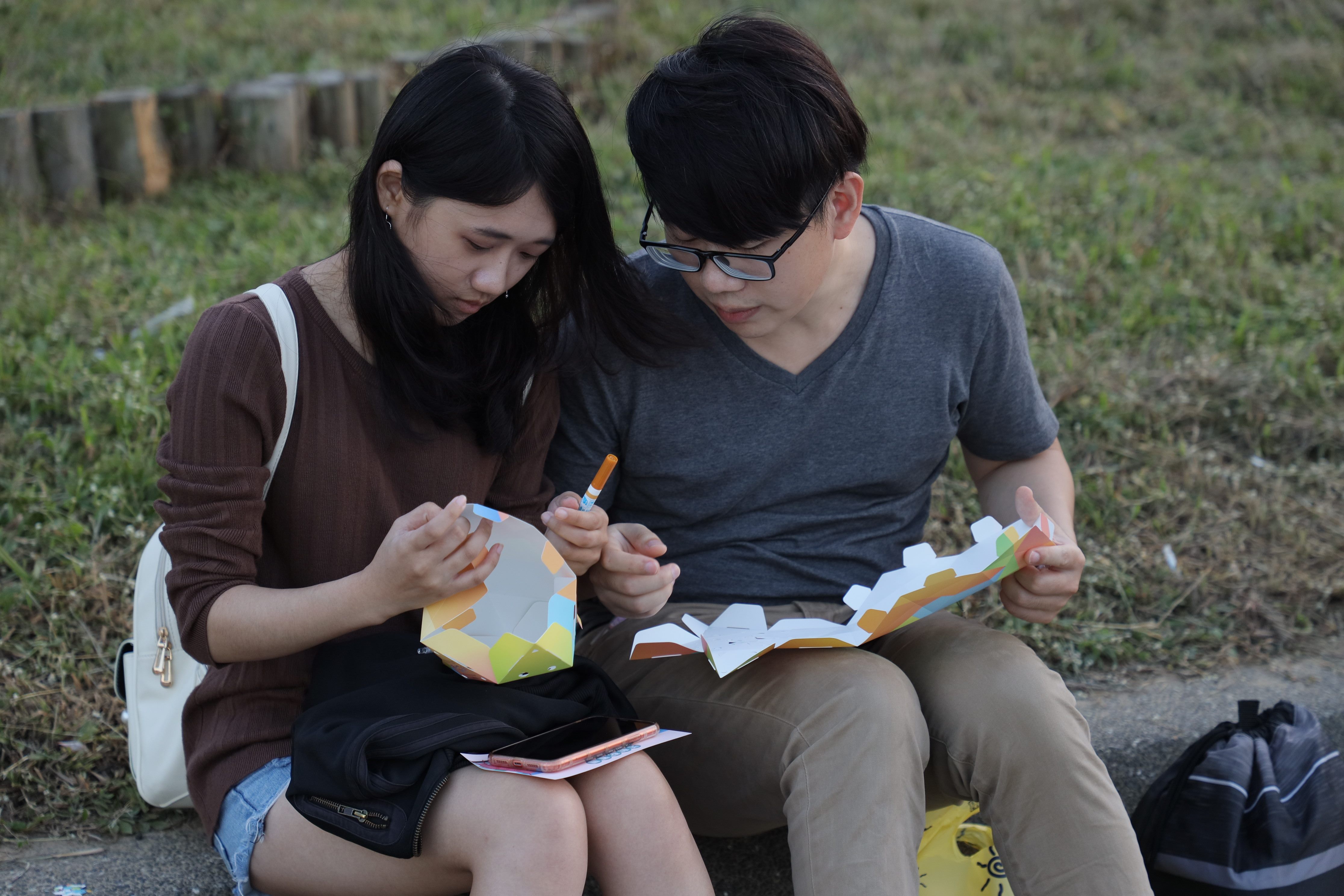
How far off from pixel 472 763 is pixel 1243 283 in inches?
125

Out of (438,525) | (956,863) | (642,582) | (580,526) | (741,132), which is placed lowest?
(956,863)

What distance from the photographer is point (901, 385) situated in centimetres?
202

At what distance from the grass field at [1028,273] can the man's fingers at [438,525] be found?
95 cm

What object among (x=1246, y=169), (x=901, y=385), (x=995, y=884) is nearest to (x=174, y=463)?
(x=901, y=385)

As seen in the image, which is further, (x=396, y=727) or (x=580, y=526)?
(x=580, y=526)

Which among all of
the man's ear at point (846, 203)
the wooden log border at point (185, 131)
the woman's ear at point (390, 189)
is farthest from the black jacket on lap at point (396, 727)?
the wooden log border at point (185, 131)

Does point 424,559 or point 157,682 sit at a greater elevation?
point 424,559

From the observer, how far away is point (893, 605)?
1746mm

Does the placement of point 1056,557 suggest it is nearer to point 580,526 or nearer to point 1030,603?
point 1030,603

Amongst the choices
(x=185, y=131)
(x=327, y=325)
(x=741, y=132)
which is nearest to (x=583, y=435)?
(x=327, y=325)

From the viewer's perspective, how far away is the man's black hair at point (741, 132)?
172 centimetres

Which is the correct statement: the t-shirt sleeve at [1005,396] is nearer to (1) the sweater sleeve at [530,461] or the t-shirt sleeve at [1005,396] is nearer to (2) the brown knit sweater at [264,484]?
(1) the sweater sleeve at [530,461]

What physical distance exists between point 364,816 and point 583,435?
0.76 m

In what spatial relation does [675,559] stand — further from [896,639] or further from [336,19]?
[336,19]
